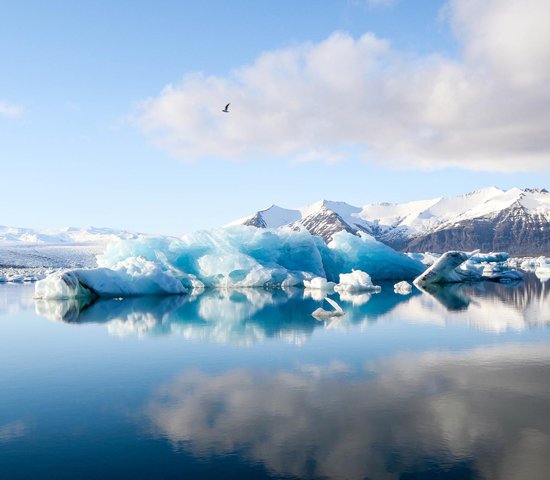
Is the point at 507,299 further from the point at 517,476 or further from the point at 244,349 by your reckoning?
the point at 517,476

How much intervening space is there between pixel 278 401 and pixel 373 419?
62.6 inches

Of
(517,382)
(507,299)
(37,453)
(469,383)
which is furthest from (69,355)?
(507,299)

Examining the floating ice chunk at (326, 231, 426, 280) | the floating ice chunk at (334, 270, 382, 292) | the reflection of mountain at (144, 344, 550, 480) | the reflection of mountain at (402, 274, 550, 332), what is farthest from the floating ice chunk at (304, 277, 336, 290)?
the reflection of mountain at (144, 344, 550, 480)

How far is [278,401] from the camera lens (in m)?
8.36

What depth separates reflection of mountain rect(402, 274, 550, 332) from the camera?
56.9 feet

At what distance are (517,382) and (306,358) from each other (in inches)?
166

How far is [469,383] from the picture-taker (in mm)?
9328

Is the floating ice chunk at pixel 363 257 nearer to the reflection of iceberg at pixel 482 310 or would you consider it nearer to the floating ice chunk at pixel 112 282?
the reflection of iceberg at pixel 482 310

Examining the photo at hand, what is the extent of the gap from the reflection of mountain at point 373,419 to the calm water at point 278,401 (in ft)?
0.09

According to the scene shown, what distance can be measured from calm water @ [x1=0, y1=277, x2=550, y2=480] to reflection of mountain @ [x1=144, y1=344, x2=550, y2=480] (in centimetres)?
3

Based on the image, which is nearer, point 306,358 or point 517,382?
point 517,382

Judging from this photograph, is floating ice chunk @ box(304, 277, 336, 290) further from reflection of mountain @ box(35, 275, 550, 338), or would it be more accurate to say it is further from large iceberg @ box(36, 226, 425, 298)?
reflection of mountain @ box(35, 275, 550, 338)

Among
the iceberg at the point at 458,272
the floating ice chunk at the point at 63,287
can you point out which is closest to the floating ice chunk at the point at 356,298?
the iceberg at the point at 458,272

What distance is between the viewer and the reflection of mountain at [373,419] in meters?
5.97
